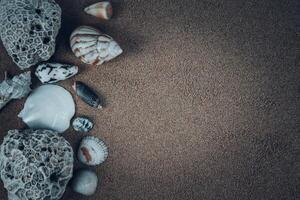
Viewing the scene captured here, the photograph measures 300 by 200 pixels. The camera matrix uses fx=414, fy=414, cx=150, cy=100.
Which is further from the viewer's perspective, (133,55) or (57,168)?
(133,55)

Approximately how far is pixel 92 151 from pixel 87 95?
173 mm

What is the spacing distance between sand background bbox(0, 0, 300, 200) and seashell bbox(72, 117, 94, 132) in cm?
2

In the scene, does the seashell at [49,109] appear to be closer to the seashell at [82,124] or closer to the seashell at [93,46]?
the seashell at [82,124]

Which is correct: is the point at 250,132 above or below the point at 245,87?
below

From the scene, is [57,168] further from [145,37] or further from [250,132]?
[250,132]

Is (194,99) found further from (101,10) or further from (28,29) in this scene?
(28,29)

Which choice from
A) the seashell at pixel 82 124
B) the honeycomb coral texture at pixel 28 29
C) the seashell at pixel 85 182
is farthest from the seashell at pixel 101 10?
the seashell at pixel 85 182

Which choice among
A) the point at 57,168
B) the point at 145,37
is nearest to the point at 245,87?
the point at 145,37

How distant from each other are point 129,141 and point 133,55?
28 centimetres

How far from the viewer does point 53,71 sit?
4.18ft

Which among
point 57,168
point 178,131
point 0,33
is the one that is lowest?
point 57,168

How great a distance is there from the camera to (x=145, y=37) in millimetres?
1334

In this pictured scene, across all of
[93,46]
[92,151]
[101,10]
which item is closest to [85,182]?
[92,151]

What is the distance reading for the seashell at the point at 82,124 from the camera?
1283 millimetres
